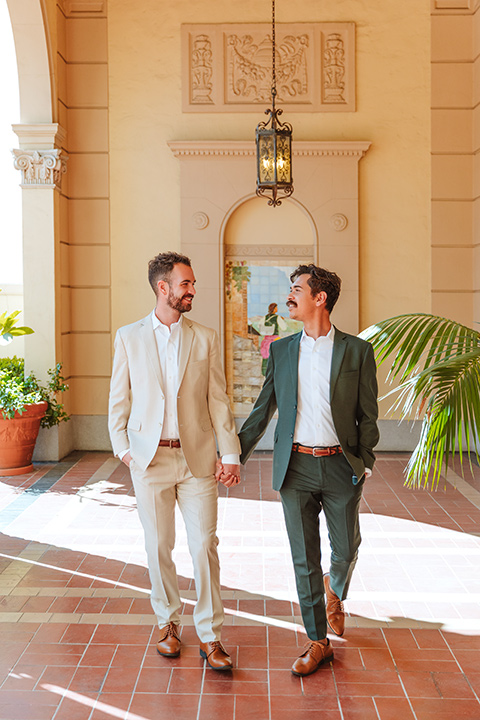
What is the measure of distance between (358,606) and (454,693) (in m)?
1.11

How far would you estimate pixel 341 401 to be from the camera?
376 cm

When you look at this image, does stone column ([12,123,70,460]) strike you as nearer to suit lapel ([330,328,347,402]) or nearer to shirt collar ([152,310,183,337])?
shirt collar ([152,310,183,337])

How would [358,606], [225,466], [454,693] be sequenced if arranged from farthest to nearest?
[358,606], [225,466], [454,693]

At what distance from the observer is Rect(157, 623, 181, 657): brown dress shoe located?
12.9 feet

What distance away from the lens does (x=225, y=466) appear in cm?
381

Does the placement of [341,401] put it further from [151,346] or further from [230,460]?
[151,346]

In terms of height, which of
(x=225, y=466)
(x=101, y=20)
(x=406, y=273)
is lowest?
(x=225, y=466)

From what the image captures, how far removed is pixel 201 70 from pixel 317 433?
722 cm

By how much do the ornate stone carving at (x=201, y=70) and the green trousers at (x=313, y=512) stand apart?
7044mm

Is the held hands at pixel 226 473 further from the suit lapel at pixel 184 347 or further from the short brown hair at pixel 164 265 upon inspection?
the short brown hair at pixel 164 265

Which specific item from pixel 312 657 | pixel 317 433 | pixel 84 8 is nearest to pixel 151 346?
pixel 317 433

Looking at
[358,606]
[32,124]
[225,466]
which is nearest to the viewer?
[225,466]

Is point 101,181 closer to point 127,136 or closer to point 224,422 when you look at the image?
point 127,136

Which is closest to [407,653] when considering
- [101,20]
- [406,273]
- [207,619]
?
[207,619]
